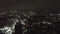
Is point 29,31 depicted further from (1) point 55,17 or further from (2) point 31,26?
(1) point 55,17

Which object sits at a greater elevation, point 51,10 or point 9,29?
point 51,10

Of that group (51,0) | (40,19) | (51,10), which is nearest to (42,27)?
(40,19)

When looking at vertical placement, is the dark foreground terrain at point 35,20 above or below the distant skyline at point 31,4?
below

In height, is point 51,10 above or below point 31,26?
above

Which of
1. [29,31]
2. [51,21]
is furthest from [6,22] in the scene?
[51,21]

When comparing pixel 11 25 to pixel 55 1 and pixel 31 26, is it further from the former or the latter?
pixel 55 1

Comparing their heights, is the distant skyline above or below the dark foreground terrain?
above

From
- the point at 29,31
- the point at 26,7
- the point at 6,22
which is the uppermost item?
the point at 26,7

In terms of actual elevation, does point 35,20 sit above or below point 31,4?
below

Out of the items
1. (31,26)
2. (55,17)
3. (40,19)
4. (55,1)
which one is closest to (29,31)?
(31,26)
